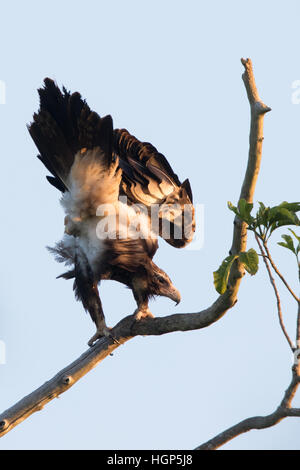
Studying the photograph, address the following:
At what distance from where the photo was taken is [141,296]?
780 cm

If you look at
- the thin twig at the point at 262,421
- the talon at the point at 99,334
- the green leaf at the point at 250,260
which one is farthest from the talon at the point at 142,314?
the green leaf at the point at 250,260

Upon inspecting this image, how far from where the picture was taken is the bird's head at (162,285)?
25.9 feet

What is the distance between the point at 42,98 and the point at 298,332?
3513 millimetres

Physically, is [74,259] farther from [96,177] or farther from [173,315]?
[173,315]

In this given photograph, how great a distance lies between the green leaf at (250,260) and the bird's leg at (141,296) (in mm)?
2600

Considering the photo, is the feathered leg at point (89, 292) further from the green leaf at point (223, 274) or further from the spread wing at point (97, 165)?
the green leaf at point (223, 274)

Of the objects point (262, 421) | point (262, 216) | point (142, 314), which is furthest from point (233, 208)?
point (142, 314)

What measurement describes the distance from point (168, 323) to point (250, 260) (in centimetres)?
157

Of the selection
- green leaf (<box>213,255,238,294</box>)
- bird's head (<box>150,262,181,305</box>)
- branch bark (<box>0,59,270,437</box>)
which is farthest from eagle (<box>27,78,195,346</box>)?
green leaf (<box>213,255,238,294</box>)

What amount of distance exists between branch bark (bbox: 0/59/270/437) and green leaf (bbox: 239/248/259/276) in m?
0.18

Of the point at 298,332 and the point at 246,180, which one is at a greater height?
the point at 246,180

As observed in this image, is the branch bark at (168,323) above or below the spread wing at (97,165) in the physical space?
below

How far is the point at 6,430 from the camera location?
6.73m
